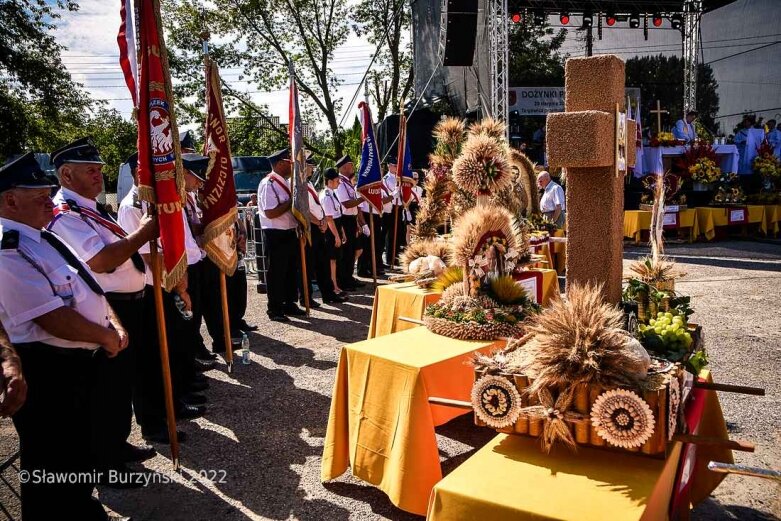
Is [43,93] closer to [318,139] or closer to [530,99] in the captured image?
[318,139]

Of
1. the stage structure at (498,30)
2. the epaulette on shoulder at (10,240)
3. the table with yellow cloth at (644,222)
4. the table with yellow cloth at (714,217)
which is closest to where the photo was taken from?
the epaulette on shoulder at (10,240)

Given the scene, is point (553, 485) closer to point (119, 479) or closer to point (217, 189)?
point (119, 479)

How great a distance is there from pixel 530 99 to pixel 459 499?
21.0 meters

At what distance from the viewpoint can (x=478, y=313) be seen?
150 inches

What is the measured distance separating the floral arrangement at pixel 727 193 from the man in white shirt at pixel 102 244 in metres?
14.8

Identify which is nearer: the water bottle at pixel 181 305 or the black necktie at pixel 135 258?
the black necktie at pixel 135 258

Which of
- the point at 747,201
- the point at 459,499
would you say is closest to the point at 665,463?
the point at 459,499

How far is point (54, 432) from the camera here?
8.81ft

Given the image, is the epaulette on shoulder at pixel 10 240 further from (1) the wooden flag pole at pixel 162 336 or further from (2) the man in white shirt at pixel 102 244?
(1) the wooden flag pole at pixel 162 336

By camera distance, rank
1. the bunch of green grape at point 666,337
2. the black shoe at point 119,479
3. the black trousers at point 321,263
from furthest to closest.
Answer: the black trousers at point 321,263 → the black shoe at point 119,479 → the bunch of green grape at point 666,337

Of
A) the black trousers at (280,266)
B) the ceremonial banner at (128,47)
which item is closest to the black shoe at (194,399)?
the ceremonial banner at (128,47)

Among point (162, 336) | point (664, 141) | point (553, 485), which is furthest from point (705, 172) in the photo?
point (553, 485)

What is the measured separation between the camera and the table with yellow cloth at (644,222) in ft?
44.2

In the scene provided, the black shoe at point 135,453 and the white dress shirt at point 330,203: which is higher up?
the white dress shirt at point 330,203
